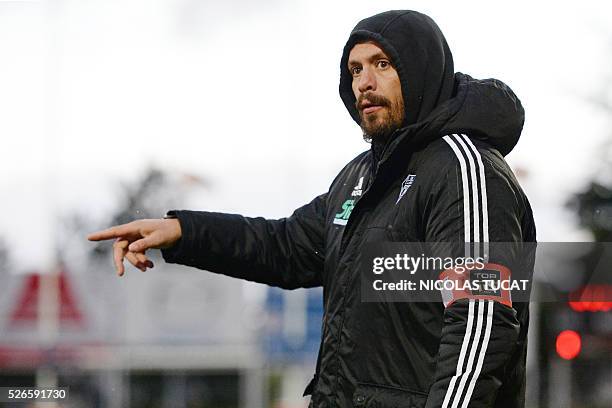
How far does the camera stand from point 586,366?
13297 mm

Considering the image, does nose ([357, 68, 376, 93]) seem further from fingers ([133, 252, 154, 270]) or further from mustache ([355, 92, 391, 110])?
fingers ([133, 252, 154, 270])

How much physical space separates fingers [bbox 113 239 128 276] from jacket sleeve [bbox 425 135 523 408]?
0.88 m

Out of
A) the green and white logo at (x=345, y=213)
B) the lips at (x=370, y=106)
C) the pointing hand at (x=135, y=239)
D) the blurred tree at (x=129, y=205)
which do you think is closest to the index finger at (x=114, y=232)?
the pointing hand at (x=135, y=239)

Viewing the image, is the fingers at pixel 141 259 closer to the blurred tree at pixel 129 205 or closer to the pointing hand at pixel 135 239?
the pointing hand at pixel 135 239

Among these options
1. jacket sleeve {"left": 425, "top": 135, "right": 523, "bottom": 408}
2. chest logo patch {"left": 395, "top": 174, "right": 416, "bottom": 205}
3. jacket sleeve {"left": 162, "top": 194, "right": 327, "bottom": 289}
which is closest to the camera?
jacket sleeve {"left": 425, "top": 135, "right": 523, "bottom": 408}

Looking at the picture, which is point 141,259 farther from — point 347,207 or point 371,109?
point 371,109

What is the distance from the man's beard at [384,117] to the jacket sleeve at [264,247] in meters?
0.46

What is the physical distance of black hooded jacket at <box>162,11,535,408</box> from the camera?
260 centimetres

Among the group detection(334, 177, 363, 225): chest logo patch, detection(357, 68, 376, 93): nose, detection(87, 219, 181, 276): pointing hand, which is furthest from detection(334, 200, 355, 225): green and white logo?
detection(87, 219, 181, 276): pointing hand

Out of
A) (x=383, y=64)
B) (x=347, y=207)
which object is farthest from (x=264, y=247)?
(x=383, y=64)

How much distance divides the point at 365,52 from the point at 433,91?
0.78ft

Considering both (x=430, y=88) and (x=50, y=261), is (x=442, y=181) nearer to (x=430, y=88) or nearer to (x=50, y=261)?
(x=430, y=88)

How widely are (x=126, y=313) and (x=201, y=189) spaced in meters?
2.12

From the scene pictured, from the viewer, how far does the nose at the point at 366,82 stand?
3057 mm
